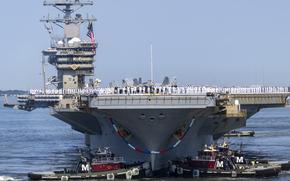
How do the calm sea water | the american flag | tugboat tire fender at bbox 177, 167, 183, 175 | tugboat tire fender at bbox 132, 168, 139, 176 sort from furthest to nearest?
the american flag < the calm sea water < tugboat tire fender at bbox 177, 167, 183, 175 < tugboat tire fender at bbox 132, 168, 139, 176

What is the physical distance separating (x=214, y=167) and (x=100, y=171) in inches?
275

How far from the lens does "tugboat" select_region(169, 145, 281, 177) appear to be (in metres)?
49.5

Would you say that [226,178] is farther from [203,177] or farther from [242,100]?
[242,100]

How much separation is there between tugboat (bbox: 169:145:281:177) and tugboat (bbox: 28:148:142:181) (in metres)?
2.67

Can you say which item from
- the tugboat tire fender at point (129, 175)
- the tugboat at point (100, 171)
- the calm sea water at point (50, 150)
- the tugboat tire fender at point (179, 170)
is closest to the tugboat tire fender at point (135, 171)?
the tugboat at point (100, 171)

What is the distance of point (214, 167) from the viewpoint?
50.4 meters

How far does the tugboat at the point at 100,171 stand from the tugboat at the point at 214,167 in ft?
8.75

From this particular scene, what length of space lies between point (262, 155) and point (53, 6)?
148 ft

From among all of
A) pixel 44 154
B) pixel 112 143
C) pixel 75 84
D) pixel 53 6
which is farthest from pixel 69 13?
pixel 112 143

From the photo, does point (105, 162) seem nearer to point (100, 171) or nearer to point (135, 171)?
point (100, 171)

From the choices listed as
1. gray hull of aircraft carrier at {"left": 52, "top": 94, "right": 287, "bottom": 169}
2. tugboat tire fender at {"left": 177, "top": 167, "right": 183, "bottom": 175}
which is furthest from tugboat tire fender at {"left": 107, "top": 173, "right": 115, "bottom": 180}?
tugboat tire fender at {"left": 177, "top": 167, "right": 183, "bottom": 175}

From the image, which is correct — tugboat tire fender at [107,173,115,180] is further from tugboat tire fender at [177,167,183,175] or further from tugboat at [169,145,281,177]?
tugboat tire fender at [177,167,183,175]

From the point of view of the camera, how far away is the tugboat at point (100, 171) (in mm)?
48453

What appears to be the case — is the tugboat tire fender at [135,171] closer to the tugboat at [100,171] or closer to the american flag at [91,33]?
the tugboat at [100,171]
